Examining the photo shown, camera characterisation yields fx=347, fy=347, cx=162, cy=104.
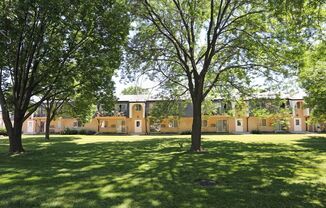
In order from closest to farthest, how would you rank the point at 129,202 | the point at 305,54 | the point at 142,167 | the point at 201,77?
the point at 129,202 → the point at 142,167 → the point at 305,54 → the point at 201,77

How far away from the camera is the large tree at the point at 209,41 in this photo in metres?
18.5

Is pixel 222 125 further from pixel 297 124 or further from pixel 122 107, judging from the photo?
pixel 122 107

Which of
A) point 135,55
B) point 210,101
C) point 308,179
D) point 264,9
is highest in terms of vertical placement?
point 264,9

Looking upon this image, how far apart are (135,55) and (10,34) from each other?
23.0 ft

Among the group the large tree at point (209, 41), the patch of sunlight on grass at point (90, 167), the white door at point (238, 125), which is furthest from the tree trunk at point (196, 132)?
the white door at point (238, 125)

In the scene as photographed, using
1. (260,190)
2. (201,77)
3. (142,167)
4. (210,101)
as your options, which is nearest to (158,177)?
(142,167)

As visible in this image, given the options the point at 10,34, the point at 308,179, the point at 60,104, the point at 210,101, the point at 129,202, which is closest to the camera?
the point at 129,202

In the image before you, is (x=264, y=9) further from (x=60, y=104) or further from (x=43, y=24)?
(x=60, y=104)

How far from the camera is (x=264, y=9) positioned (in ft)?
59.3

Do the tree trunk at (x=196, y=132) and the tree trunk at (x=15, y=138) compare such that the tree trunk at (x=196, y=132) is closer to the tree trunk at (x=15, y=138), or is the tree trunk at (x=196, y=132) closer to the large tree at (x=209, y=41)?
the large tree at (x=209, y=41)

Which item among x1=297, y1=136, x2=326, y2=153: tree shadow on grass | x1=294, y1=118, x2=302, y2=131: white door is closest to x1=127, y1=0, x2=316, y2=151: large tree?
x1=297, y1=136, x2=326, y2=153: tree shadow on grass

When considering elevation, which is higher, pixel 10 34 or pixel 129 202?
pixel 10 34

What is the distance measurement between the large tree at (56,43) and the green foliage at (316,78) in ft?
33.9

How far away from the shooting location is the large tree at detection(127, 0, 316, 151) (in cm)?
1847
